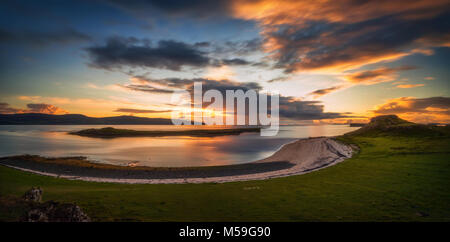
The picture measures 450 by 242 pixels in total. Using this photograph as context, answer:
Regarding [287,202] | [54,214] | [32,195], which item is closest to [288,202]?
[287,202]

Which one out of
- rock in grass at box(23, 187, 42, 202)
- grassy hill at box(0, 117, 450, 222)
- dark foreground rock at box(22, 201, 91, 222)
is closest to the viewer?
dark foreground rock at box(22, 201, 91, 222)

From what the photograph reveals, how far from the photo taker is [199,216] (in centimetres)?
1020

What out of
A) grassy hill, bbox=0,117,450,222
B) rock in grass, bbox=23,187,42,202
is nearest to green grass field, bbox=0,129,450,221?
grassy hill, bbox=0,117,450,222

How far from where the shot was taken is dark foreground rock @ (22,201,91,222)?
6957 millimetres

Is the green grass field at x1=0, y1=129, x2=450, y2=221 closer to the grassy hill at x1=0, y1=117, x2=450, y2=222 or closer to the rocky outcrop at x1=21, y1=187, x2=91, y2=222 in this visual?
the grassy hill at x1=0, y1=117, x2=450, y2=222

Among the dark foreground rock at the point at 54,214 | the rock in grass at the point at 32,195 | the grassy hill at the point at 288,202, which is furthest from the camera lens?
the grassy hill at the point at 288,202

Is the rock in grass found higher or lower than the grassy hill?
higher

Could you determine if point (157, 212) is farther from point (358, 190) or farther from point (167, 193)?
point (358, 190)

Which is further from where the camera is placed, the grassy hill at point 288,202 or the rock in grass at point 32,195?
the grassy hill at point 288,202

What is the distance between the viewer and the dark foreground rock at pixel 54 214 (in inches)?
274

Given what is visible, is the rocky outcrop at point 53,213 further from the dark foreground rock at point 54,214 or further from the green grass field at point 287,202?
the green grass field at point 287,202

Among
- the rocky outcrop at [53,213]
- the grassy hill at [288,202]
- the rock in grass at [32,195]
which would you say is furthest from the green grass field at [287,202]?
the rocky outcrop at [53,213]
